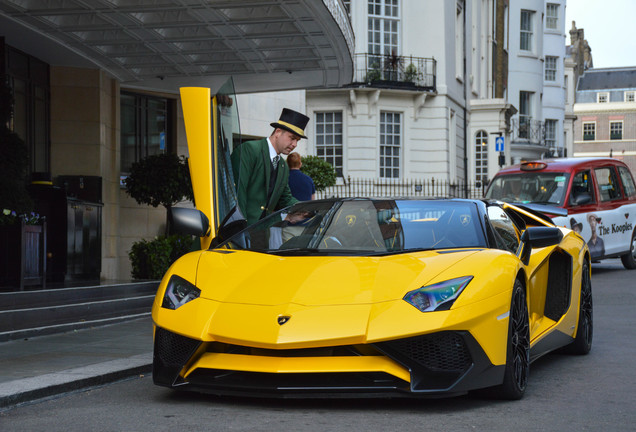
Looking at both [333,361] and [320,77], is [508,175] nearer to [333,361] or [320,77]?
[320,77]

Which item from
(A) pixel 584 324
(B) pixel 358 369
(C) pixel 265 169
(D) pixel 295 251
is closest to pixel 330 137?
(C) pixel 265 169

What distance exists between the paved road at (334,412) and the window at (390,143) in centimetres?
2676

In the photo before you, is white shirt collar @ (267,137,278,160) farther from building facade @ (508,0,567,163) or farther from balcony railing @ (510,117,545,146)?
balcony railing @ (510,117,545,146)

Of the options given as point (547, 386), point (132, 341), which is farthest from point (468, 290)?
point (132, 341)

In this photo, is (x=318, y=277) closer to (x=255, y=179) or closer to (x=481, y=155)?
(x=255, y=179)

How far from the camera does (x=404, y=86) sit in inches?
1300

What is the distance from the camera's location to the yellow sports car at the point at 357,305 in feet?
16.1

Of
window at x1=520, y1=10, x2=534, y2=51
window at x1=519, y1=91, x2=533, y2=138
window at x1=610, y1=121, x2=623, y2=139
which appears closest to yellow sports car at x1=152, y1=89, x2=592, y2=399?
window at x1=519, y1=91, x2=533, y2=138

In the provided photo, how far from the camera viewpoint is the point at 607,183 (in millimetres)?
17484

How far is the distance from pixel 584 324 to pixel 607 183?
10.5 m

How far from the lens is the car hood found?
16.8 feet

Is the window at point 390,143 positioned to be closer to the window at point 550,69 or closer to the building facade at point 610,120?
the window at point 550,69

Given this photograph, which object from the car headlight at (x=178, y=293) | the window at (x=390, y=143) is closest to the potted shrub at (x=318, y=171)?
the window at (x=390, y=143)

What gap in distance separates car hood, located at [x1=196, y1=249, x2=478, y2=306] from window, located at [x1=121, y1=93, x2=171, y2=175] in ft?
40.2
